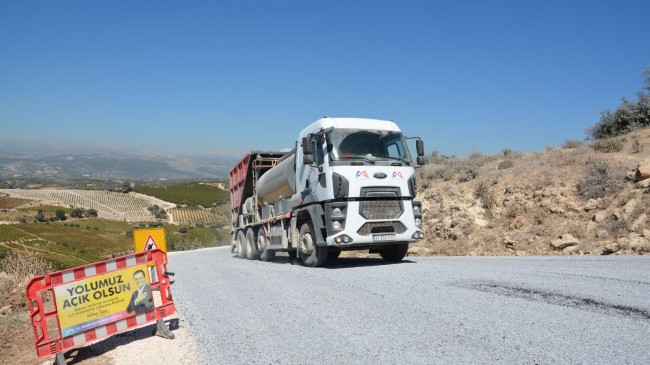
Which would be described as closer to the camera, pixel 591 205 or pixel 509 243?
pixel 591 205

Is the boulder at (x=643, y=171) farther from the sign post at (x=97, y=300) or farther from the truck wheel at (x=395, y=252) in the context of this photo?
the sign post at (x=97, y=300)

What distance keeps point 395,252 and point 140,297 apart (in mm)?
7446

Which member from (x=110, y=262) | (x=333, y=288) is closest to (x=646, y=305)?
(x=333, y=288)

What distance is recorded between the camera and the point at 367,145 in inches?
450

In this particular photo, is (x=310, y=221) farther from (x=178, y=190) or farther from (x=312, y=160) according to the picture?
(x=178, y=190)

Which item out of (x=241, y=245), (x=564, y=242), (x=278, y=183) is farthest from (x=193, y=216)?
(x=564, y=242)

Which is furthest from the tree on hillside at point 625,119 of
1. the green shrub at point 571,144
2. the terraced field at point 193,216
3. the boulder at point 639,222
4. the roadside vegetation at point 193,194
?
the roadside vegetation at point 193,194

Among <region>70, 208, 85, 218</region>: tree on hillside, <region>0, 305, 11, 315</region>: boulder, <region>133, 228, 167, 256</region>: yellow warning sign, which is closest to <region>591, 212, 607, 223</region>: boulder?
<region>133, 228, 167, 256</region>: yellow warning sign

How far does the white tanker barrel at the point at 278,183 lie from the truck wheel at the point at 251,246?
4.24 ft

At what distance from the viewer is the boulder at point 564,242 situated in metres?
12.6

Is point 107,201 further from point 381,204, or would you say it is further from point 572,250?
point 572,250

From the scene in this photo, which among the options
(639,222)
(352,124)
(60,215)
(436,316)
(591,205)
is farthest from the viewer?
(60,215)

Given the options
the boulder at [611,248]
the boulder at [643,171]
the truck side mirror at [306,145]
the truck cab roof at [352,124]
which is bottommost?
the boulder at [611,248]

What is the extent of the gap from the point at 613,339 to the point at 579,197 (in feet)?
37.1
